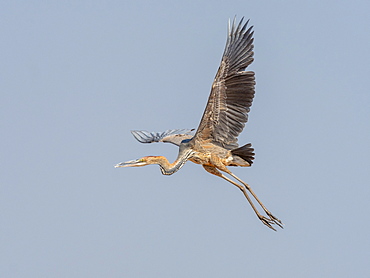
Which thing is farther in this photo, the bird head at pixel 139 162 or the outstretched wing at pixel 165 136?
A: the outstretched wing at pixel 165 136

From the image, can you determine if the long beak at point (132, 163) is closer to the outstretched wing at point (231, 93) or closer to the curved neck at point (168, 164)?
the curved neck at point (168, 164)

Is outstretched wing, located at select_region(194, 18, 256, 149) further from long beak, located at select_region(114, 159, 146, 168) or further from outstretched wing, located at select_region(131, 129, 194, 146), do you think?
outstretched wing, located at select_region(131, 129, 194, 146)

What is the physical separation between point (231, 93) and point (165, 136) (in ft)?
15.5

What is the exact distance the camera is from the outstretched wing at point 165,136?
2451 centimetres

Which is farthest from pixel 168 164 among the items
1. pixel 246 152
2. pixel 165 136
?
pixel 165 136

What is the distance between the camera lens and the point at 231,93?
2103 cm

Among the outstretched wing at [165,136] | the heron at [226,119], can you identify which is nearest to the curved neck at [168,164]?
the heron at [226,119]

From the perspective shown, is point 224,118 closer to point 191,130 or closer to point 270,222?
point 270,222

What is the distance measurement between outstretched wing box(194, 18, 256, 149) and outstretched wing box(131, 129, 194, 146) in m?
2.61

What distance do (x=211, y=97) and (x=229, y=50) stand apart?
4.12 ft

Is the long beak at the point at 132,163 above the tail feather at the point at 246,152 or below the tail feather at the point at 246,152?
above

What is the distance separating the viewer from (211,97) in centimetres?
2084

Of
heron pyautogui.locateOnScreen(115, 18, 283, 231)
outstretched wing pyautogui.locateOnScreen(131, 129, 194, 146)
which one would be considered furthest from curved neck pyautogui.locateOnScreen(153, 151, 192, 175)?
outstretched wing pyautogui.locateOnScreen(131, 129, 194, 146)

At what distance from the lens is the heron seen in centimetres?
Result: 2098
